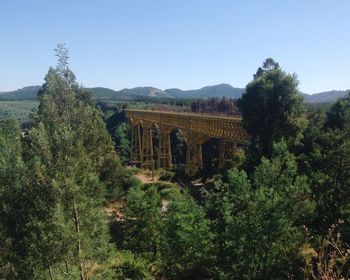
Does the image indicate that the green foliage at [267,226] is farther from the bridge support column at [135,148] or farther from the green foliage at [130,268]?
the bridge support column at [135,148]

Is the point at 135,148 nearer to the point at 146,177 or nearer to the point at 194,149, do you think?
the point at 146,177

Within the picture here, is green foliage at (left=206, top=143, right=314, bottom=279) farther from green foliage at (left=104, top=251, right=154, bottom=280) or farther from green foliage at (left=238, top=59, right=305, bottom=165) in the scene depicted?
green foliage at (left=238, top=59, right=305, bottom=165)

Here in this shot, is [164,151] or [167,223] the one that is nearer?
[167,223]

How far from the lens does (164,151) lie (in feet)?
177

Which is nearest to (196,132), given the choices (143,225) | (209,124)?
(209,124)

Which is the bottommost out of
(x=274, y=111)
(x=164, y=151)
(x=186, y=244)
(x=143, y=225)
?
(x=164, y=151)

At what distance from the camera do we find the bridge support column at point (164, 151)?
166 feet

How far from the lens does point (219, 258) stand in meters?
14.7

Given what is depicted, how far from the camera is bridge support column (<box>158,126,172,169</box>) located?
50656 mm

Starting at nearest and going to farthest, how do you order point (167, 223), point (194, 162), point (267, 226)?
point (267, 226), point (167, 223), point (194, 162)

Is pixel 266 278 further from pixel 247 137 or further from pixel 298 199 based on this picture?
pixel 247 137

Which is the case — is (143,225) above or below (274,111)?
below

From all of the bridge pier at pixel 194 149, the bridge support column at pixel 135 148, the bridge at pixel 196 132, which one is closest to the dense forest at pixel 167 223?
the bridge at pixel 196 132

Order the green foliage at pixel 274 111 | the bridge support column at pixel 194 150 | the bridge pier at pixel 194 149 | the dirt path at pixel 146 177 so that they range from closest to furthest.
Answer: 1. the green foliage at pixel 274 111
2. the bridge pier at pixel 194 149
3. the bridge support column at pixel 194 150
4. the dirt path at pixel 146 177
